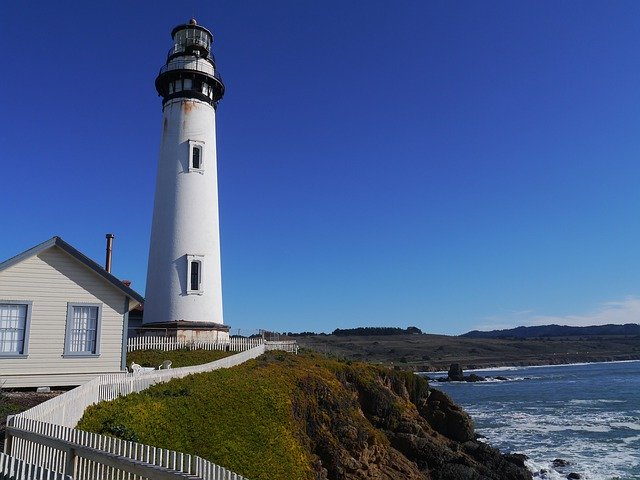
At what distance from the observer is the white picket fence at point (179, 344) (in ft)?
82.4

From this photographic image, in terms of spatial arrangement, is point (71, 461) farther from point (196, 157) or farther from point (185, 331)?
point (196, 157)

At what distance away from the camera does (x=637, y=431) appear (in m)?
39.4

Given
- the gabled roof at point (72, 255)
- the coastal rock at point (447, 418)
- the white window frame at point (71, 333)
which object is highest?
the gabled roof at point (72, 255)

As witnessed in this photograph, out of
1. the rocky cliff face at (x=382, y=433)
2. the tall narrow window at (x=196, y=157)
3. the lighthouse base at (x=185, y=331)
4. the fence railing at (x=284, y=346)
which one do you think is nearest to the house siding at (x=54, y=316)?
the rocky cliff face at (x=382, y=433)

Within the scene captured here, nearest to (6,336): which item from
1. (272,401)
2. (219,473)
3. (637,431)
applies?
(272,401)

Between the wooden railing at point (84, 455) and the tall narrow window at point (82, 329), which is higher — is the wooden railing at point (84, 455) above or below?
below

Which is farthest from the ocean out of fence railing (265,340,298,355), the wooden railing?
the wooden railing

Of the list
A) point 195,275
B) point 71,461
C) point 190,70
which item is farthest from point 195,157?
point 71,461

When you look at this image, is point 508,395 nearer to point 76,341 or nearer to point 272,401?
point 272,401

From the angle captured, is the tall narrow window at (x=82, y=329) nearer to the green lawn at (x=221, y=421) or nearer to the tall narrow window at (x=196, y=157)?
the green lawn at (x=221, y=421)

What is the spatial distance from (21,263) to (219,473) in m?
12.1

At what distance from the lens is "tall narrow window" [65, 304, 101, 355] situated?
16683 mm

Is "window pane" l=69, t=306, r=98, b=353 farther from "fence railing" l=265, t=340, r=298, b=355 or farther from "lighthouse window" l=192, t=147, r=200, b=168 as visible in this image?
"fence railing" l=265, t=340, r=298, b=355

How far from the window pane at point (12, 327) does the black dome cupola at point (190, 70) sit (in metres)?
17.7
